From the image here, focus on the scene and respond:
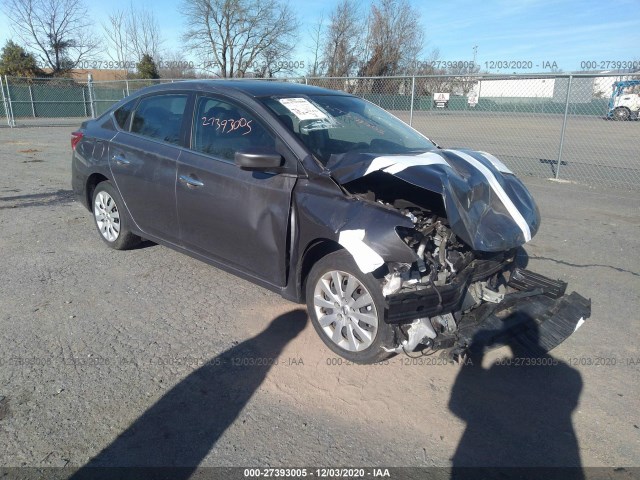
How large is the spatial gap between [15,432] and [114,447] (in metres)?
0.55

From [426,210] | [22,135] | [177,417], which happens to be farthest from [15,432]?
[22,135]

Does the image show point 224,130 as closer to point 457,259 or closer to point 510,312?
point 457,259

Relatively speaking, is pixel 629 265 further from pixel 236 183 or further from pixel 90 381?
pixel 90 381

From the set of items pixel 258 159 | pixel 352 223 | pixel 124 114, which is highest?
pixel 124 114

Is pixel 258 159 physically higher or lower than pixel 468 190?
higher

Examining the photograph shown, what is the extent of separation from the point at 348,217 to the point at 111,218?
3180 millimetres

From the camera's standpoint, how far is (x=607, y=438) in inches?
108

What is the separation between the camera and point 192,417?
2832mm

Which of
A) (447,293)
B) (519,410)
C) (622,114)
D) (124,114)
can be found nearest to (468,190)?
(447,293)

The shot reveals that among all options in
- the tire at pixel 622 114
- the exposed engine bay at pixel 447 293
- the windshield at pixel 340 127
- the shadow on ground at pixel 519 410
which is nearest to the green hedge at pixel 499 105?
the tire at pixel 622 114

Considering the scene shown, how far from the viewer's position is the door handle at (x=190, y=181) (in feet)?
13.5

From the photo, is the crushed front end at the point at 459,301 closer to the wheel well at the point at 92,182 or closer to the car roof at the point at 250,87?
the car roof at the point at 250,87

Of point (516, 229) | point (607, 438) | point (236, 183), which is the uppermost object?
point (236, 183)

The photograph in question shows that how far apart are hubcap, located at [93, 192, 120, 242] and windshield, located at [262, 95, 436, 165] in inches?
90.2
